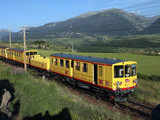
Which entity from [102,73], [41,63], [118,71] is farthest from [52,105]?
[41,63]

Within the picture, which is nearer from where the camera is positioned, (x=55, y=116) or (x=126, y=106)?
(x=55, y=116)

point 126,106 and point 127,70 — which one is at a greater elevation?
point 127,70

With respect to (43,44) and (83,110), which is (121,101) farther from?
(43,44)

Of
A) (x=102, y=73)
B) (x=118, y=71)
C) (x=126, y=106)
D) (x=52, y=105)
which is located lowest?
(x=126, y=106)

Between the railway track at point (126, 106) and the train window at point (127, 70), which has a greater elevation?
the train window at point (127, 70)

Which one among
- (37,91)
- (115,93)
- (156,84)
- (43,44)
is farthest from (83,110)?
(43,44)

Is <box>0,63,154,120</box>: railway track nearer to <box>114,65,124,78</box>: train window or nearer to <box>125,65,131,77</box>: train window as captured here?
<box>114,65,124,78</box>: train window

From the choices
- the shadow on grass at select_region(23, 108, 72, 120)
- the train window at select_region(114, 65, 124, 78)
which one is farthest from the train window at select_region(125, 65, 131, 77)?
the shadow on grass at select_region(23, 108, 72, 120)

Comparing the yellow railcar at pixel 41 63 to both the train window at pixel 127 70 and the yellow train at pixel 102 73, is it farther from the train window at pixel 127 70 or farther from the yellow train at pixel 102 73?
the train window at pixel 127 70

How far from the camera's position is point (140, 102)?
1437 cm

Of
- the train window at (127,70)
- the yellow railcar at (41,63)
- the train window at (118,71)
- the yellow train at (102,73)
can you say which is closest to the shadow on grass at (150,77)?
the yellow train at (102,73)

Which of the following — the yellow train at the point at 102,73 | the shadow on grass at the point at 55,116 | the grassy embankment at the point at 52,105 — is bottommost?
the shadow on grass at the point at 55,116

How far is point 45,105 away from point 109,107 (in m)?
4.53

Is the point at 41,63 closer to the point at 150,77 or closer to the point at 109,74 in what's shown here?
the point at 109,74
